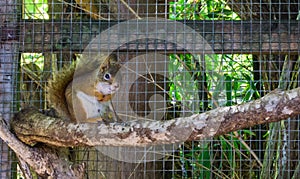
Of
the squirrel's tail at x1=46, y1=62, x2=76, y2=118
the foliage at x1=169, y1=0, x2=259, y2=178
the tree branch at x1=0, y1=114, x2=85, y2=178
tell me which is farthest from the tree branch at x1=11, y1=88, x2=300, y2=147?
the foliage at x1=169, y1=0, x2=259, y2=178

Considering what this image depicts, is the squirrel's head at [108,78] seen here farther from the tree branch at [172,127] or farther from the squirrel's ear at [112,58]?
the tree branch at [172,127]

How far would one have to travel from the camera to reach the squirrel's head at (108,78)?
5.80ft

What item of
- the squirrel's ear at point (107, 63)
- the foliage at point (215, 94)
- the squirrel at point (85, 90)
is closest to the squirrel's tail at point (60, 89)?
the squirrel at point (85, 90)

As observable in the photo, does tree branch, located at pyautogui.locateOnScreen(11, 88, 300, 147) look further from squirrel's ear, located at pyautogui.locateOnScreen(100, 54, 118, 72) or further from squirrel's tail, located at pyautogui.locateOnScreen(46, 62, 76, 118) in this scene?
squirrel's ear, located at pyautogui.locateOnScreen(100, 54, 118, 72)

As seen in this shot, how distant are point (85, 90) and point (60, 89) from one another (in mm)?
96

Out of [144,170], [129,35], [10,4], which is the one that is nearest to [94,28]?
[129,35]

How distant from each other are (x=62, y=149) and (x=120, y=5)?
600mm

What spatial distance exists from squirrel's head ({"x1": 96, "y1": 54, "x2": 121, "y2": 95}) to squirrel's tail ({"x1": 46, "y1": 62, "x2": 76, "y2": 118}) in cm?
10

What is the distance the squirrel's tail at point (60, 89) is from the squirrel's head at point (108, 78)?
0.10 meters

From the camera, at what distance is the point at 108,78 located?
1.78 metres

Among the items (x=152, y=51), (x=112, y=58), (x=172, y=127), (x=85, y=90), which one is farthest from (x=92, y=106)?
(x=172, y=127)

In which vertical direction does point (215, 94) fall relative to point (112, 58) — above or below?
below

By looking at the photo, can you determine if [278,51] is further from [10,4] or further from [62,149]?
[10,4]

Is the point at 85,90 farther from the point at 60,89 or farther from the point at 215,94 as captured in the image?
the point at 215,94
